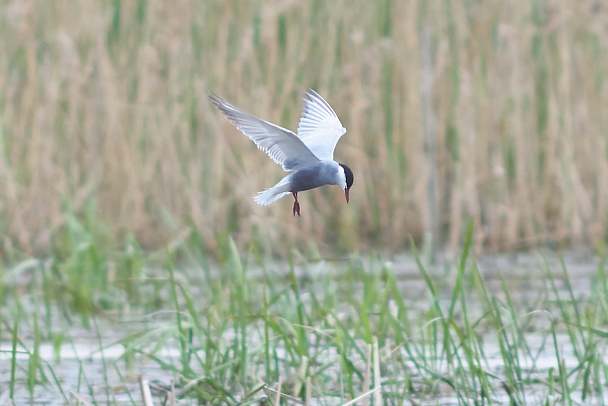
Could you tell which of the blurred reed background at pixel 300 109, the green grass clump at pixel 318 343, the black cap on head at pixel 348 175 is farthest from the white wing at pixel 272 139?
the blurred reed background at pixel 300 109

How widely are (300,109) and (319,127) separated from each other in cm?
344

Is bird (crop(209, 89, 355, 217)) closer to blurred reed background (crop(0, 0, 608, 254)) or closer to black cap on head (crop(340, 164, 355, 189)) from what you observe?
black cap on head (crop(340, 164, 355, 189))

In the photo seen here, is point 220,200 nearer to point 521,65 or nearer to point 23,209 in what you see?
point 23,209

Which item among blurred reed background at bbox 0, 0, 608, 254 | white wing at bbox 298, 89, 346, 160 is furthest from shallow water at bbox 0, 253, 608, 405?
white wing at bbox 298, 89, 346, 160

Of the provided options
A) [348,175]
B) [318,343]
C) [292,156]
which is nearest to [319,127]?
[292,156]

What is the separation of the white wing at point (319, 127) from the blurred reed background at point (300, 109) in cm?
308

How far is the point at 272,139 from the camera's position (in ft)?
7.25

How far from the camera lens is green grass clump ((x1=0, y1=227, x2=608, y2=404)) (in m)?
3.02

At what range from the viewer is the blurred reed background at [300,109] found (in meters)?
5.84

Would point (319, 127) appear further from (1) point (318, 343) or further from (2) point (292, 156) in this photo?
(1) point (318, 343)

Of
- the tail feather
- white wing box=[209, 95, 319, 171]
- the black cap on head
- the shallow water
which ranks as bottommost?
the shallow water

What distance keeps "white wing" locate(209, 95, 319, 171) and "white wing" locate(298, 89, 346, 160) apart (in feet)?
0.25

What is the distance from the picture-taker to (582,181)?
6.18m

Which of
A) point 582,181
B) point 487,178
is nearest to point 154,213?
point 487,178
